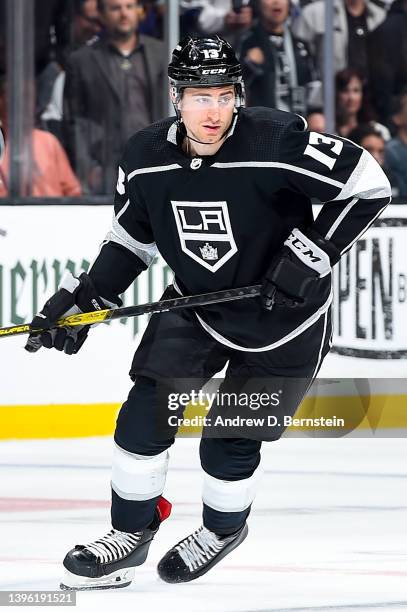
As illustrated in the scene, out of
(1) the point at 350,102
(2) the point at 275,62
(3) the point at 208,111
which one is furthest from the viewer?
(1) the point at 350,102

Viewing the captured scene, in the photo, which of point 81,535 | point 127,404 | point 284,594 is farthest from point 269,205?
point 81,535

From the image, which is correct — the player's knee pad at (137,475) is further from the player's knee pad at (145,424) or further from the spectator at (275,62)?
the spectator at (275,62)

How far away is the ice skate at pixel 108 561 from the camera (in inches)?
125

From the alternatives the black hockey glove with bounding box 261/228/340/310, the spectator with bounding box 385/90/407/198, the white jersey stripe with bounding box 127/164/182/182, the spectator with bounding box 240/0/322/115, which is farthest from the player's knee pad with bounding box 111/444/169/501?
the spectator with bounding box 385/90/407/198

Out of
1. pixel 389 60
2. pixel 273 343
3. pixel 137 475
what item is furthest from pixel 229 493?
pixel 389 60

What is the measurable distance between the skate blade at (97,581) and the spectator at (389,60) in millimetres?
3310

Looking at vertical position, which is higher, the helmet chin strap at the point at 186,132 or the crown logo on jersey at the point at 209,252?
the helmet chin strap at the point at 186,132

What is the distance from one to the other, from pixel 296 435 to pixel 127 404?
2284 millimetres

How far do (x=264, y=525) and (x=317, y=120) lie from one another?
251 centimetres

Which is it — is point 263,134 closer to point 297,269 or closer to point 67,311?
point 297,269

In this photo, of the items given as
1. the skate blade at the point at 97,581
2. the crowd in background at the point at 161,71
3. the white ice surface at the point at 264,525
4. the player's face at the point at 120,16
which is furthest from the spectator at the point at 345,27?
the skate blade at the point at 97,581

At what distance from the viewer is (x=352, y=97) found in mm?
6148

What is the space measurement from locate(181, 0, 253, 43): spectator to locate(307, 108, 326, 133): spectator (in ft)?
1.38

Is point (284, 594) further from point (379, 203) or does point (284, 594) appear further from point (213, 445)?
point (379, 203)
